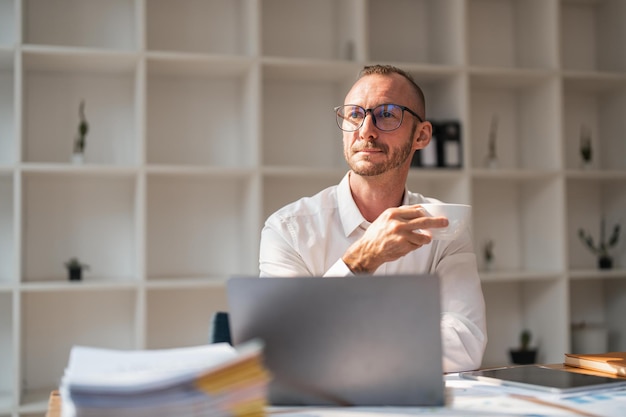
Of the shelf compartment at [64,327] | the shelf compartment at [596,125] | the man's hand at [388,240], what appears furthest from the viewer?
the shelf compartment at [596,125]

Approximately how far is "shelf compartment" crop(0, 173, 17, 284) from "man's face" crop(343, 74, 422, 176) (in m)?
1.68

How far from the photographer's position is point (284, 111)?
337 cm

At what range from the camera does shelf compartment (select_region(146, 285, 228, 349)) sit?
124 inches

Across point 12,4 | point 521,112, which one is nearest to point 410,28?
point 521,112

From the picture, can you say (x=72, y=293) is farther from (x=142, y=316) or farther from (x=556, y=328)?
(x=556, y=328)


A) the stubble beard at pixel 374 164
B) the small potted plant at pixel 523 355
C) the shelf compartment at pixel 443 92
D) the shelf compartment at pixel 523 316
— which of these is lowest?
the small potted plant at pixel 523 355

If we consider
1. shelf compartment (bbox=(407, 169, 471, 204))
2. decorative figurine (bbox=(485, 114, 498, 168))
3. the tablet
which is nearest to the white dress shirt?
the tablet

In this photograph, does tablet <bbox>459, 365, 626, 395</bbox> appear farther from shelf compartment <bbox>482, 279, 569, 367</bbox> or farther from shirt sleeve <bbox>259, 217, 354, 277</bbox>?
shelf compartment <bbox>482, 279, 569, 367</bbox>

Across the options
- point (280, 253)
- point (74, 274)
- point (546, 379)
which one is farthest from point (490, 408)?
point (74, 274)

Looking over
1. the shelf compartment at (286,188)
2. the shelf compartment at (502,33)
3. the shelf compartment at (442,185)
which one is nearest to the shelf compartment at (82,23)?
the shelf compartment at (286,188)

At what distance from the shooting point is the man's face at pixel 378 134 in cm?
198

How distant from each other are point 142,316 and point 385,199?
1245 millimetres

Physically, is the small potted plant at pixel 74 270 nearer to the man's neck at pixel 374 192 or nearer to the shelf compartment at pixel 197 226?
the shelf compartment at pixel 197 226

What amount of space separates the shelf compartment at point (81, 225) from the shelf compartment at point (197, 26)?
660 mm
